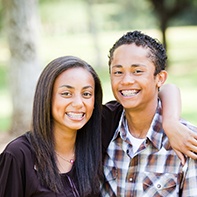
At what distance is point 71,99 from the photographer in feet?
10.1

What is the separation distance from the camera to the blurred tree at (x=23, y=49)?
8.73m

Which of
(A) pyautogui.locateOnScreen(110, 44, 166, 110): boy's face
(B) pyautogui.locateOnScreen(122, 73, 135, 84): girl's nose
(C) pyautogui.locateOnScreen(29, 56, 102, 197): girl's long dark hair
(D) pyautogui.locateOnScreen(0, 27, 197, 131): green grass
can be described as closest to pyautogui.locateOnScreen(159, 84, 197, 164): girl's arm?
(A) pyautogui.locateOnScreen(110, 44, 166, 110): boy's face

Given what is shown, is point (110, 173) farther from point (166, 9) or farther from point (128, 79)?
point (166, 9)

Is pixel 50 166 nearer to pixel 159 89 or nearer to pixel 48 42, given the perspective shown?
pixel 159 89

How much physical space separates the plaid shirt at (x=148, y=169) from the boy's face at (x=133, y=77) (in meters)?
0.20

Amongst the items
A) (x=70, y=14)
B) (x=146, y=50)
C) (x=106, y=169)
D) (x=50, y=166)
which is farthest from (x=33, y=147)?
(x=70, y=14)

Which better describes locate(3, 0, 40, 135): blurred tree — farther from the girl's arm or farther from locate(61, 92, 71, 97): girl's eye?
locate(61, 92, 71, 97): girl's eye

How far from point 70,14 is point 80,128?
112 feet

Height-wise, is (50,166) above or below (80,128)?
below

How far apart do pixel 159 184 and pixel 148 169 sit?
4.6 inches

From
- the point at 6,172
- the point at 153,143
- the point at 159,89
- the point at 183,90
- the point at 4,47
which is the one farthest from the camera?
the point at 4,47

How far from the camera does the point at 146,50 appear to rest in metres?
3.29

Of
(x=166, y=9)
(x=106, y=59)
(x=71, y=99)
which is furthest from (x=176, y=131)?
(x=106, y=59)

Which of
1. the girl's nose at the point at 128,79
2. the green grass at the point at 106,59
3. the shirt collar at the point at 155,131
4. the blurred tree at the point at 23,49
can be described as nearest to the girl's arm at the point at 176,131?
the shirt collar at the point at 155,131
